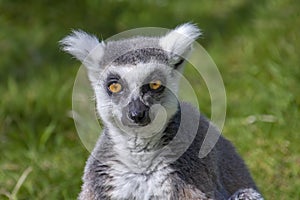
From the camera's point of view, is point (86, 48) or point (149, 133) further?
point (86, 48)

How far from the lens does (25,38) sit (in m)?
9.83

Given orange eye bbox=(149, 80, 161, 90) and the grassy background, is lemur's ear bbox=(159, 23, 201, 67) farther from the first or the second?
the grassy background

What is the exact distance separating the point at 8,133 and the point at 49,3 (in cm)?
284

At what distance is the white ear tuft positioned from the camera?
5289 millimetres

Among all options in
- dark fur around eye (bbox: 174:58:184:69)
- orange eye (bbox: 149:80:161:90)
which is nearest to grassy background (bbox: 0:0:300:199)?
dark fur around eye (bbox: 174:58:184:69)

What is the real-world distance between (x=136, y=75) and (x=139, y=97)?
0.15 m

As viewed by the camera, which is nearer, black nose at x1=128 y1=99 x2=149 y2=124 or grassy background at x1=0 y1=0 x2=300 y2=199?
black nose at x1=128 y1=99 x2=149 y2=124

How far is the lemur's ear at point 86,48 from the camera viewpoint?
5.44 m

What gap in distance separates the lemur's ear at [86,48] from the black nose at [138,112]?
586mm

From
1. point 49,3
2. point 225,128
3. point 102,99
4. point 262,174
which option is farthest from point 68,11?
point 102,99

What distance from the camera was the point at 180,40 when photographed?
17.5ft

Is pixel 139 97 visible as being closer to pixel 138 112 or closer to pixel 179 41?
pixel 138 112

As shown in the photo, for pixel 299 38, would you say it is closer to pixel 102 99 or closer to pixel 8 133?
pixel 8 133

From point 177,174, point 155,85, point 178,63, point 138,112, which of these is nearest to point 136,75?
point 155,85
